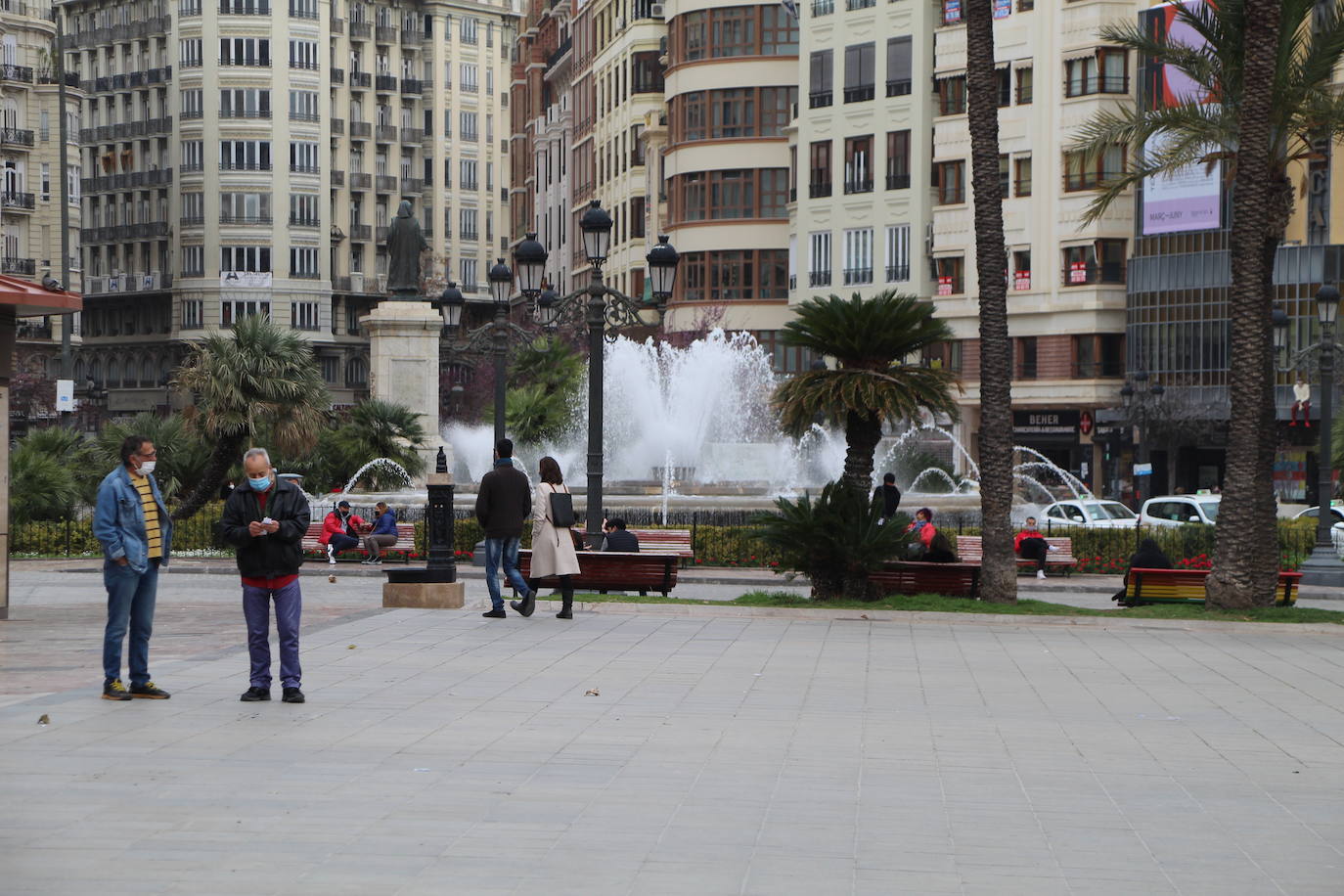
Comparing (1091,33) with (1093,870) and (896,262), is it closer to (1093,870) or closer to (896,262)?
(896,262)

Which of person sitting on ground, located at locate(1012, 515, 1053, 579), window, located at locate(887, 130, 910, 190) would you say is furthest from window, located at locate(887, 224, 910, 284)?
person sitting on ground, located at locate(1012, 515, 1053, 579)

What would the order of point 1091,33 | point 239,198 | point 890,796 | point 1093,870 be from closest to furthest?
point 1093,870
point 890,796
point 1091,33
point 239,198

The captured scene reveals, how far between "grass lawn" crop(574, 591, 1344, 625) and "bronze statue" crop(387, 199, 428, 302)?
22775mm

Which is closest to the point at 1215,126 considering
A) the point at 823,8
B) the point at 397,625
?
the point at 397,625

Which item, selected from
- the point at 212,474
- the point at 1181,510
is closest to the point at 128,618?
the point at 212,474

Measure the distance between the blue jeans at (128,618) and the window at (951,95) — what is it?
5932 cm

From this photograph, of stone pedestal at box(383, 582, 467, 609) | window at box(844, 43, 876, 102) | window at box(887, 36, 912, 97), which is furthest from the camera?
window at box(844, 43, 876, 102)

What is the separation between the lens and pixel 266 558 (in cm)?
1304

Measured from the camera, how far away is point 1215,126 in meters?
26.8

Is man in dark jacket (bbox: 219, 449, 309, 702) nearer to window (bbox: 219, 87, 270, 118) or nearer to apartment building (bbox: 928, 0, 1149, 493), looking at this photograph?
apartment building (bbox: 928, 0, 1149, 493)

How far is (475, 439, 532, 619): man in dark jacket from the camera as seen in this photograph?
2022 centimetres

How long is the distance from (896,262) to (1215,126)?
45472 mm

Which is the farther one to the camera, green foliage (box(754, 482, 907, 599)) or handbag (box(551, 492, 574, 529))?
green foliage (box(754, 482, 907, 599))

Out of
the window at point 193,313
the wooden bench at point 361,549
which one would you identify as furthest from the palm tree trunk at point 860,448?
the window at point 193,313
